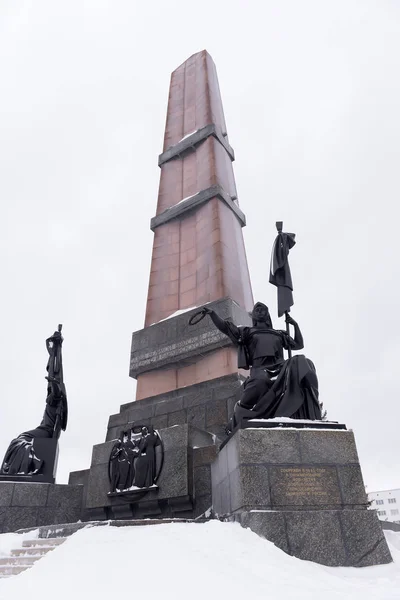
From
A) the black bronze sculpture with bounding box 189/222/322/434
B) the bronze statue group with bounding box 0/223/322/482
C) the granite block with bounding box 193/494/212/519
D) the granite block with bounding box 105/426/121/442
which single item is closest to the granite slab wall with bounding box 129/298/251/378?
the granite block with bounding box 105/426/121/442

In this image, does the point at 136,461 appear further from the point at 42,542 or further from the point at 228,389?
the point at 228,389

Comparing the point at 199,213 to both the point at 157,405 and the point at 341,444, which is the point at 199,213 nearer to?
the point at 157,405

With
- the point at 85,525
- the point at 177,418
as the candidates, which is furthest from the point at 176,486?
the point at 177,418

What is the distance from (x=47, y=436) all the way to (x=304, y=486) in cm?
759

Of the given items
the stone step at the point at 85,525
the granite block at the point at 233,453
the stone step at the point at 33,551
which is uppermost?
the granite block at the point at 233,453

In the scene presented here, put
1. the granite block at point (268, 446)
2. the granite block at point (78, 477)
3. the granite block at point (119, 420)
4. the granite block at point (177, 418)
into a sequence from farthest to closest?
the granite block at point (119, 420) < the granite block at point (78, 477) < the granite block at point (177, 418) < the granite block at point (268, 446)

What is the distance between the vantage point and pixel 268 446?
6.56 meters

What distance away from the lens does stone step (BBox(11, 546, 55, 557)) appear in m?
6.89

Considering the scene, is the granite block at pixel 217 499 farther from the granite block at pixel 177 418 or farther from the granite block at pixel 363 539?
the granite block at pixel 177 418

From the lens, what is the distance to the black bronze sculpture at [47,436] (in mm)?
11094

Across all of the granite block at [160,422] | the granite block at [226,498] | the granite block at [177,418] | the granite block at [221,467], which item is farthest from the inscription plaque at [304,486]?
the granite block at [160,422]

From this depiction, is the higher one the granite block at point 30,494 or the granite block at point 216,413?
the granite block at point 216,413

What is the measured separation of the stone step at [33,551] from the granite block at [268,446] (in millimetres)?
3173

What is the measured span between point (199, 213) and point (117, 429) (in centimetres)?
784
